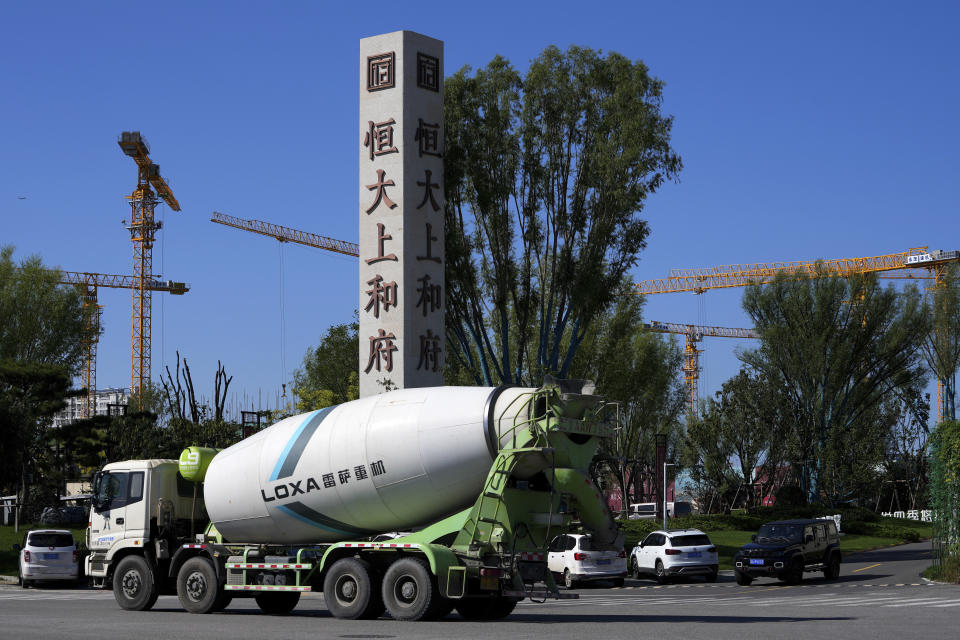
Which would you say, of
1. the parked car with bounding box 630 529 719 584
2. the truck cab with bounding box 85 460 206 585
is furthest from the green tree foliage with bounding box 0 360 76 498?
the parked car with bounding box 630 529 719 584

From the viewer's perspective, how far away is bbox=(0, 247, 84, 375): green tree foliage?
6300 cm

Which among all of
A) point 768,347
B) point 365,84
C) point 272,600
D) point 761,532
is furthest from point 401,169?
point 768,347

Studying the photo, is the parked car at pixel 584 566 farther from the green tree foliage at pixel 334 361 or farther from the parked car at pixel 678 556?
the green tree foliage at pixel 334 361

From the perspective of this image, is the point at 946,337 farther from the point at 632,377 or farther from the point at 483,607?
the point at 483,607

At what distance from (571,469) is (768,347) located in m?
46.1

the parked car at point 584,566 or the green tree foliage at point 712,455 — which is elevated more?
the green tree foliage at point 712,455

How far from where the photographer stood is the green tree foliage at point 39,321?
63000mm

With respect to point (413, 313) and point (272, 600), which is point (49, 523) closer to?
point (413, 313)

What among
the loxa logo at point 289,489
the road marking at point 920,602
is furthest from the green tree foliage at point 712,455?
the loxa logo at point 289,489

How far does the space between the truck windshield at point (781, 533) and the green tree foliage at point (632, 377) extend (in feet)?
31.0

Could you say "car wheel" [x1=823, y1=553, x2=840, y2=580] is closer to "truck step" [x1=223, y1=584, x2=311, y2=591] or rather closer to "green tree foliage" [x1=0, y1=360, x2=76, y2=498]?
"truck step" [x1=223, y1=584, x2=311, y2=591]

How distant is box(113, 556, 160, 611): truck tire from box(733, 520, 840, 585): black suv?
57.8ft

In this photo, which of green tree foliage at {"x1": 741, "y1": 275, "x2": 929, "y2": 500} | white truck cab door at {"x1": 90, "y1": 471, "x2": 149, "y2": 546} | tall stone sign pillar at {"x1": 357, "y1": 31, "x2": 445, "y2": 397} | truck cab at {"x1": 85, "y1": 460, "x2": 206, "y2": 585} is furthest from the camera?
green tree foliage at {"x1": 741, "y1": 275, "x2": 929, "y2": 500}

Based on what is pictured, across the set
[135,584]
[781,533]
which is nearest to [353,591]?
[135,584]
